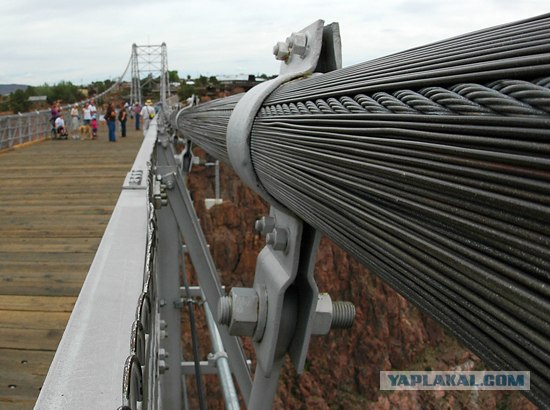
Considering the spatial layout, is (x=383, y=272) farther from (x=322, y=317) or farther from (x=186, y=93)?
(x=186, y=93)

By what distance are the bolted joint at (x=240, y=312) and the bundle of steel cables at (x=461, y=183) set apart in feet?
2.00

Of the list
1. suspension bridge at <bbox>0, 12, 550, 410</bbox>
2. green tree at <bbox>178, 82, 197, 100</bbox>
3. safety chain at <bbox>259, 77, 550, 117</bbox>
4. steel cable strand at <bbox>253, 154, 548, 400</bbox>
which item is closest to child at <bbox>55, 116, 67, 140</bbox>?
suspension bridge at <bbox>0, 12, 550, 410</bbox>

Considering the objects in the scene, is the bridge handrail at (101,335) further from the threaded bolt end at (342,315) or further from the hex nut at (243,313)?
the threaded bolt end at (342,315)

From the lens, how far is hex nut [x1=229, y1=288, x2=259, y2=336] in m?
1.29

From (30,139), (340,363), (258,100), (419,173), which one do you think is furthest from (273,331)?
(340,363)

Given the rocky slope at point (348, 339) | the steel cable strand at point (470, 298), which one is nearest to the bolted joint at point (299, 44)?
the steel cable strand at point (470, 298)

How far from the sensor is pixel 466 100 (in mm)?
472

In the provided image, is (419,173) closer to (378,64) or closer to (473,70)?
(473,70)

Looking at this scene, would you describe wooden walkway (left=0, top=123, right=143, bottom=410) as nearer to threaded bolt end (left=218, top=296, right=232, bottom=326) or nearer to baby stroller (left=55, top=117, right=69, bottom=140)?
threaded bolt end (left=218, top=296, right=232, bottom=326)

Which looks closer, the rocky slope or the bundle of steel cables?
the bundle of steel cables

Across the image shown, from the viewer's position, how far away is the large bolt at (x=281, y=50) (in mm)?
1313

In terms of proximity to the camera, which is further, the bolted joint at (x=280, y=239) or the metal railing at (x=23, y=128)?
the metal railing at (x=23, y=128)

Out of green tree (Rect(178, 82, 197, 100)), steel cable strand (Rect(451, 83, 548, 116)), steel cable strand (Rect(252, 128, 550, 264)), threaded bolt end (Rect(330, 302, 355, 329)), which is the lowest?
threaded bolt end (Rect(330, 302, 355, 329))

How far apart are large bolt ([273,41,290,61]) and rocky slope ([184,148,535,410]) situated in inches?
628
